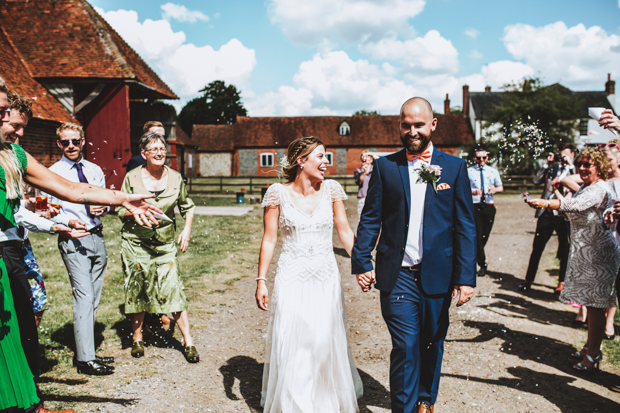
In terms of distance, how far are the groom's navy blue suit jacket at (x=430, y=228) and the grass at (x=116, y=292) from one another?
2821 millimetres

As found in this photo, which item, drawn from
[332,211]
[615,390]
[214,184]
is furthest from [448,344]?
[214,184]

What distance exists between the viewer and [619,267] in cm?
477

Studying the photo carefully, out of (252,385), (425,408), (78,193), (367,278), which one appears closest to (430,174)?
(367,278)

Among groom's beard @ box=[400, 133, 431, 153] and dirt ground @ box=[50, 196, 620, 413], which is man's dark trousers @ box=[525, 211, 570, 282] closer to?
dirt ground @ box=[50, 196, 620, 413]

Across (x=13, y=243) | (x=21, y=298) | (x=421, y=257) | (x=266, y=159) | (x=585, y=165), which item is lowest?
(x=21, y=298)

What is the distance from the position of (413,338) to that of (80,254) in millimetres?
3317

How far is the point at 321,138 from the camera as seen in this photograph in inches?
2032

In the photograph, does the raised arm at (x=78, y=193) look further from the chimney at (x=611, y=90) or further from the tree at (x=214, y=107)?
the tree at (x=214, y=107)

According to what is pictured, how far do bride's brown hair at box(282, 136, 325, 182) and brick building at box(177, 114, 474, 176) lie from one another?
4797 centimetres

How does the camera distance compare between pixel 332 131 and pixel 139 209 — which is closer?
pixel 139 209

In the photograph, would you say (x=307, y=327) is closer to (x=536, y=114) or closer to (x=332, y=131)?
(x=536, y=114)

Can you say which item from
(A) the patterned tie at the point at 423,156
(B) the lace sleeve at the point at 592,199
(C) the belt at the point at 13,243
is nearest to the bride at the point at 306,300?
(A) the patterned tie at the point at 423,156

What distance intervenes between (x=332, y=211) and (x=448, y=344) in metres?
2.50

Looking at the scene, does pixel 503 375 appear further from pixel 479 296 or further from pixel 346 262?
pixel 346 262
